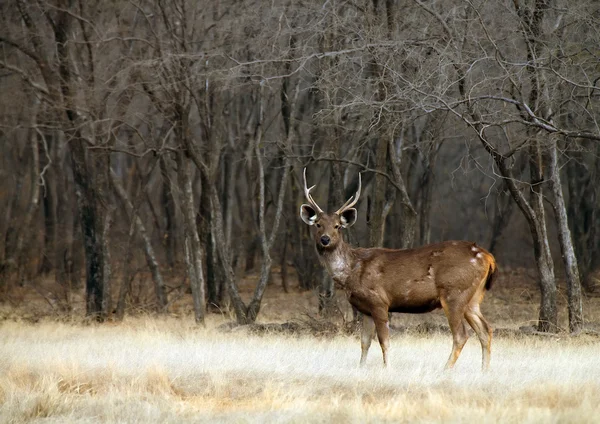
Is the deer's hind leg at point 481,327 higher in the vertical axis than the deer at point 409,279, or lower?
lower

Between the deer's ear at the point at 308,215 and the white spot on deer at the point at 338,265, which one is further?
the deer's ear at the point at 308,215

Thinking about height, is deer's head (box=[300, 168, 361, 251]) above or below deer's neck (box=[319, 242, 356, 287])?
above

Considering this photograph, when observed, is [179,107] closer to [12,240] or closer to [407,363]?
[407,363]

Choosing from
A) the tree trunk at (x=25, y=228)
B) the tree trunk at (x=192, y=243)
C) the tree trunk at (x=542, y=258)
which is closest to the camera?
the tree trunk at (x=542, y=258)

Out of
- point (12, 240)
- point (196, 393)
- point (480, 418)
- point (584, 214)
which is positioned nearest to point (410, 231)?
point (196, 393)

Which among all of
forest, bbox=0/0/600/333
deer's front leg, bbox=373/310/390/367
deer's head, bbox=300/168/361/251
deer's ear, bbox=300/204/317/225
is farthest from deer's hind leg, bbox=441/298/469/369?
deer's ear, bbox=300/204/317/225

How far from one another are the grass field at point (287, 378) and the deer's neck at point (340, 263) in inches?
42.7

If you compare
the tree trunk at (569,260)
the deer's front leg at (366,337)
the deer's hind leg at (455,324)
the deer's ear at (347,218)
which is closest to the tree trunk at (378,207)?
the tree trunk at (569,260)

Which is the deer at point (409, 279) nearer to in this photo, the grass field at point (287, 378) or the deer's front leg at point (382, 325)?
the deer's front leg at point (382, 325)

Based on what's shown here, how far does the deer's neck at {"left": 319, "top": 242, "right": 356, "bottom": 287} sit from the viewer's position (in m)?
12.2

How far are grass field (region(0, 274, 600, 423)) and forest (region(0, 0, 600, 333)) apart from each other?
7.84 feet

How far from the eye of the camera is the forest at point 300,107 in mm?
13781

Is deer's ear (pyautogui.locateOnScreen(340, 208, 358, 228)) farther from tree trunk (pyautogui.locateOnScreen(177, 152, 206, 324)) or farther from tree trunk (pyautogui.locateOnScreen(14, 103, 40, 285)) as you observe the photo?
tree trunk (pyautogui.locateOnScreen(14, 103, 40, 285))

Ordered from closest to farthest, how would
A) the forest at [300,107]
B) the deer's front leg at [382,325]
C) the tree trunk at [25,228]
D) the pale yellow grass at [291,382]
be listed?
the pale yellow grass at [291,382], the deer's front leg at [382,325], the forest at [300,107], the tree trunk at [25,228]
